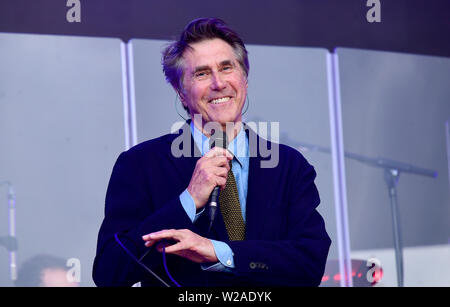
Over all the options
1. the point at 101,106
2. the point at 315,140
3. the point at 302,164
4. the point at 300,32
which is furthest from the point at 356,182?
the point at 101,106

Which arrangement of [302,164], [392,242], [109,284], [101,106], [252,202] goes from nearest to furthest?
[109,284], [252,202], [302,164], [101,106], [392,242]

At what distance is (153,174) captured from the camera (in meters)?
1.81

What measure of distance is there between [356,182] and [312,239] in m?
1.29

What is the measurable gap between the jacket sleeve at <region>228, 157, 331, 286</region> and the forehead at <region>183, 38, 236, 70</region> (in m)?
0.46

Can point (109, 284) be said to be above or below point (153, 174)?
below

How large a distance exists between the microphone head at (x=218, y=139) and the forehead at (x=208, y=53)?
230 millimetres

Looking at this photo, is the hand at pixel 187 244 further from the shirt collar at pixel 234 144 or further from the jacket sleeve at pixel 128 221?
the shirt collar at pixel 234 144

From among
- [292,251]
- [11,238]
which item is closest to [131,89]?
[11,238]

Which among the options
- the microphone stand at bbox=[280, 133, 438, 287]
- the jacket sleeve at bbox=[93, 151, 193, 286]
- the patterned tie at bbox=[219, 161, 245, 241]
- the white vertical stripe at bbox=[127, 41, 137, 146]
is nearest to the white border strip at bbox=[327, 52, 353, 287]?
the microphone stand at bbox=[280, 133, 438, 287]

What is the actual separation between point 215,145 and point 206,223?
0.24m

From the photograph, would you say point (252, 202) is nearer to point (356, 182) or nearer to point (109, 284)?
point (109, 284)

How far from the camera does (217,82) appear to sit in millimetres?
1921

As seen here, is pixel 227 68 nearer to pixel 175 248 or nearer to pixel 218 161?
pixel 218 161
